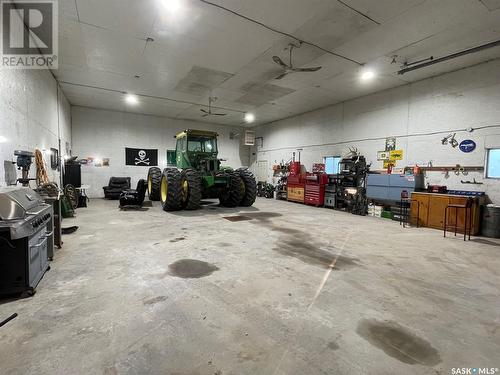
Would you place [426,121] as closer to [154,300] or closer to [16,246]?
[154,300]

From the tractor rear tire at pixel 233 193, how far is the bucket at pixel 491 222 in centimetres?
574

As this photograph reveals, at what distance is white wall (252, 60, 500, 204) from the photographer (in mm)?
5211

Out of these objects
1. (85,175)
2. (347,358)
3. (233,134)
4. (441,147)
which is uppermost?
(233,134)

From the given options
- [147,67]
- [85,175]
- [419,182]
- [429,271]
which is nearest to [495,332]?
[429,271]

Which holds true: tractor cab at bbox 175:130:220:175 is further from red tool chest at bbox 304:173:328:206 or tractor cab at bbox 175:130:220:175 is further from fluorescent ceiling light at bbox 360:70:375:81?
fluorescent ceiling light at bbox 360:70:375:81

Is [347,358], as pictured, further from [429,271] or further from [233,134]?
[233,134]

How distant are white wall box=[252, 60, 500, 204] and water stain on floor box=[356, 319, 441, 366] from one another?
17.6 feet

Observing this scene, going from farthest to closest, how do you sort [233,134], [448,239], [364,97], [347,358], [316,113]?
[233,134], [316,113], [364,97], [448,239], [347,358]

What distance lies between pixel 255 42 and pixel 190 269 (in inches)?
166

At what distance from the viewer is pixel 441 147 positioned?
5.94m

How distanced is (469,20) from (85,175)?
11.9 meters

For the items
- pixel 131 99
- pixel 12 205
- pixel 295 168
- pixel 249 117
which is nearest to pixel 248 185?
pixel 295 168

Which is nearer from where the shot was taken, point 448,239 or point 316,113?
point 448,239

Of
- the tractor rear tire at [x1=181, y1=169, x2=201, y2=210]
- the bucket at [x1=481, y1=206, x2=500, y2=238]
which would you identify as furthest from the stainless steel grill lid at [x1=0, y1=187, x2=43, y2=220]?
the bucket at [x1=481, y1=206, x2=500, y2=238]
